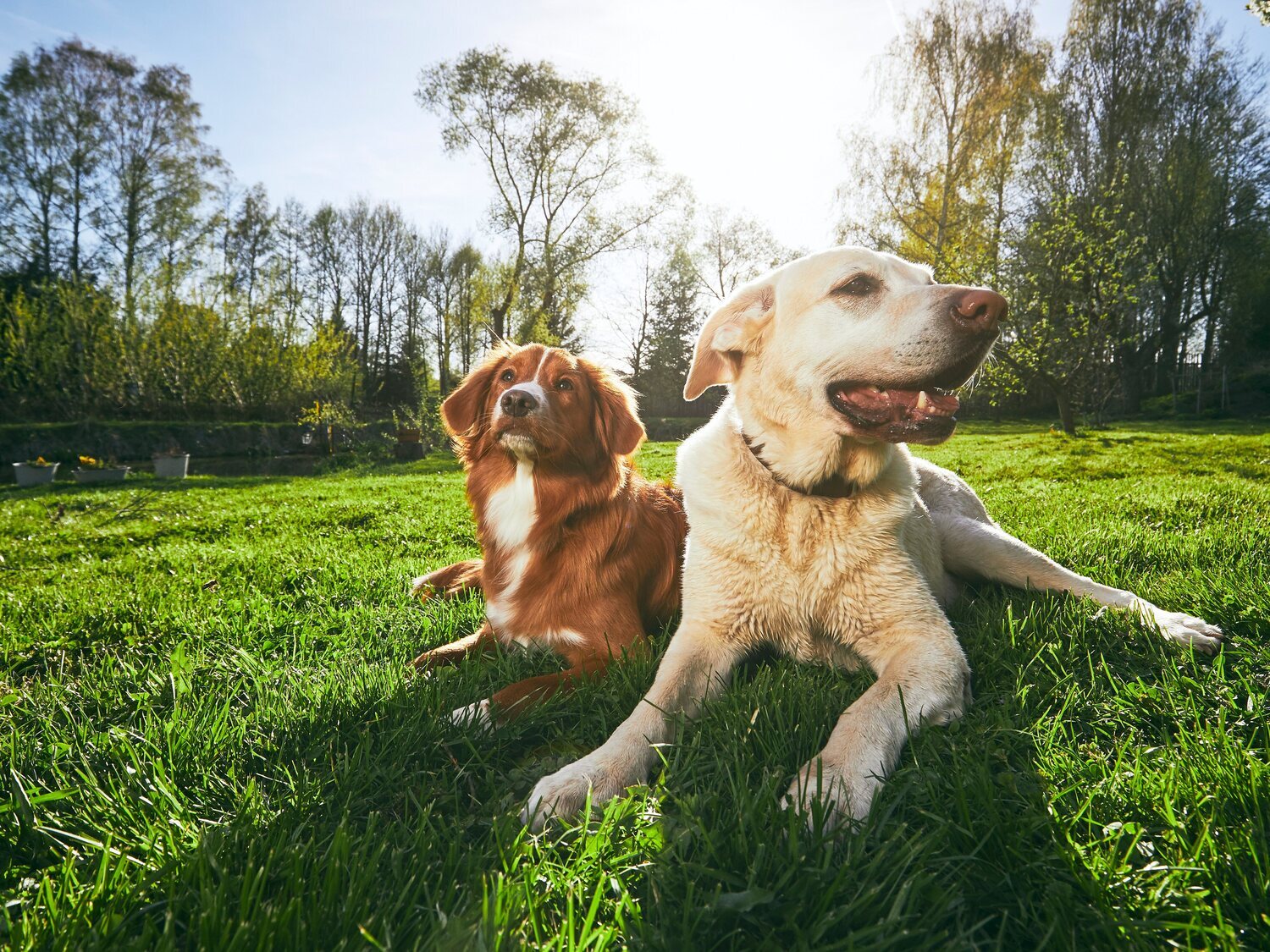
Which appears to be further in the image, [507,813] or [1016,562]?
[1016,562]

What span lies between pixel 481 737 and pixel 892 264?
210 centimetres

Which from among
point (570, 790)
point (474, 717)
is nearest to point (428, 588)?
point (474, 717)

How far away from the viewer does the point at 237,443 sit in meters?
15.7

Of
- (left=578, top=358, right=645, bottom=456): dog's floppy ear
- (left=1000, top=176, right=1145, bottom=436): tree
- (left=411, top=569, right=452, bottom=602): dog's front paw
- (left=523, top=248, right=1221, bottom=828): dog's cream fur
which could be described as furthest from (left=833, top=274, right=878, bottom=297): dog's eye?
(left=1000, top=176, right=1145, bottom=436): tree

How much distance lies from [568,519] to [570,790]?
4.63 feet

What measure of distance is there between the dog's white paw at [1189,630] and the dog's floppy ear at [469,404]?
Answer: 2.84 meters

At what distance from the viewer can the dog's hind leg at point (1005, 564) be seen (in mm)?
2742

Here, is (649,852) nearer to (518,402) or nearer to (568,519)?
(568,519)

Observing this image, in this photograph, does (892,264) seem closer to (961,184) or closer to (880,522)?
(880,522)

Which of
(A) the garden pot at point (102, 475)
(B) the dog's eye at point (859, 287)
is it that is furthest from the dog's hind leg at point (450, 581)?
(A) the garden pot at point (102, 475)

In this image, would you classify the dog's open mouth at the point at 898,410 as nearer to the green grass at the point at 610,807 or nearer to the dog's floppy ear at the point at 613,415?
the green grass at the point at 610,807

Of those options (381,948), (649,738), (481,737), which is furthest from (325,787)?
(649,738)

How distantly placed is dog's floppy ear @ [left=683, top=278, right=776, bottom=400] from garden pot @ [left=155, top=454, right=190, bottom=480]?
1303 centimetres

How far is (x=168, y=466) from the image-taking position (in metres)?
12.5
